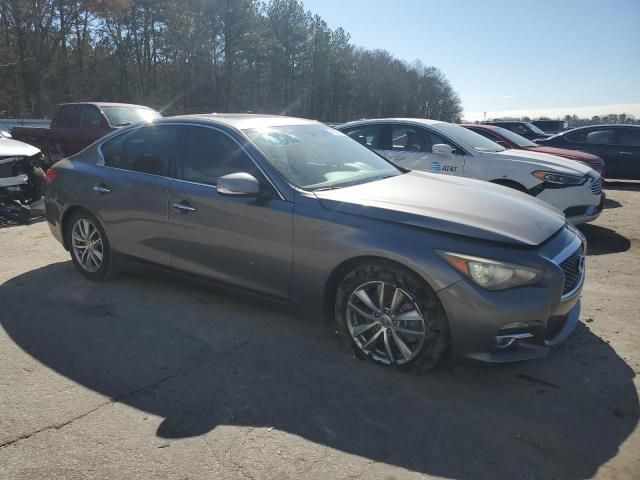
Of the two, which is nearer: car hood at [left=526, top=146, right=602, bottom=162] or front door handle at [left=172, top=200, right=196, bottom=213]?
front door handle at [left=172, top=200, right=196, bottom=213]

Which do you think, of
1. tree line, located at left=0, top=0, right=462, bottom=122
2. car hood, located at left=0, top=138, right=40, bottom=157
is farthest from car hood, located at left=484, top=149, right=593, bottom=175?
tree line, located at left=0, top=0, right=462, bottom=122

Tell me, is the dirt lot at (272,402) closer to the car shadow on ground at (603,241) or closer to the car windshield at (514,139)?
the car shadow on ground at (603,241)

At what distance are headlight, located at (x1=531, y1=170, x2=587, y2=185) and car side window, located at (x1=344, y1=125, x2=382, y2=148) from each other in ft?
8.27

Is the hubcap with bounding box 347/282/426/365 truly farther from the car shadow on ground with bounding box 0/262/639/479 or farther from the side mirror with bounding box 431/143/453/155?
the side mirror with bounding box 431/143/453/155

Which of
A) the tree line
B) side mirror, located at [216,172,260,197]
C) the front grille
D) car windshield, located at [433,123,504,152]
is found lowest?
the front grille

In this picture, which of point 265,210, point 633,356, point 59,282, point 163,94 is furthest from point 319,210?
point 163,94

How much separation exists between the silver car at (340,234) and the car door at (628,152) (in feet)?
34.5

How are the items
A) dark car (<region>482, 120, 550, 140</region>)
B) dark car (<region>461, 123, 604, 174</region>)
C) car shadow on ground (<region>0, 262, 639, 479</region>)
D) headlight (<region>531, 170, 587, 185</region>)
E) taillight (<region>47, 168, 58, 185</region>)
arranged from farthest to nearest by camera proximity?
dark car (<region>482, 120, 550, 140</region>) → dark car (<region>461, 123, 604, 174</region>) → headlight (<region>531, 170, 587, 185</region>) → taillight (<region>47, 168, 58, 185</region>) → car shadow on ground (<region>0, 262, 639, 479</region>)

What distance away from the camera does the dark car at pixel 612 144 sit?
40.9 feet

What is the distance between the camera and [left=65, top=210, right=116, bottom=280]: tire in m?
4.77

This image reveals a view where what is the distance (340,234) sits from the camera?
3.26 meters

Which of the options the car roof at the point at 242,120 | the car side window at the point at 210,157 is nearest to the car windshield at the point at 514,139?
the car roof at the point at 242,120

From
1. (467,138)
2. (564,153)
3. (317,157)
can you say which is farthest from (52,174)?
(564,153)

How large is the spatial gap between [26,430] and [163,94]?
157 ft
